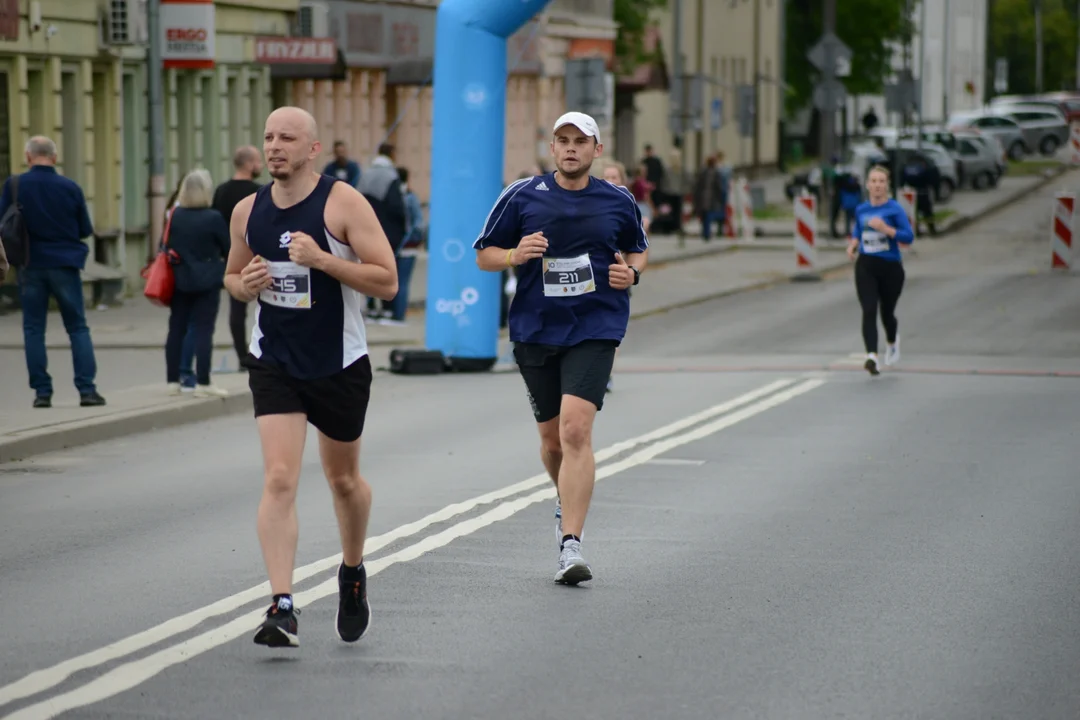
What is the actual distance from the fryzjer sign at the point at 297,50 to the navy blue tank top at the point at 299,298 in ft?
73.7

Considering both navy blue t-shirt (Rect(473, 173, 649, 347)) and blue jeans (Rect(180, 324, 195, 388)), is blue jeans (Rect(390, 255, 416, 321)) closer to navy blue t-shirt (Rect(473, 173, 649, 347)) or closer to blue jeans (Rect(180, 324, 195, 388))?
blue jeans (Rect(180, 324, 195, 388))

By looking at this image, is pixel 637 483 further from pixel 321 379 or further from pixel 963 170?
pixel 963 170

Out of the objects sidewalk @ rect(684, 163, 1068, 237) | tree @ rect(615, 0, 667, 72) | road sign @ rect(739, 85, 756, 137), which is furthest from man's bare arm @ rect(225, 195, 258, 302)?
tree @ rect(615, 0, 667, 72)

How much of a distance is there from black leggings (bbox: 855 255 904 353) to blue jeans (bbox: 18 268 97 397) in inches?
269

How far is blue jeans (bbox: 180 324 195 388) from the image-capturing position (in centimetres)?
1604

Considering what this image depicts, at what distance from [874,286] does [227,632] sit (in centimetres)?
1195

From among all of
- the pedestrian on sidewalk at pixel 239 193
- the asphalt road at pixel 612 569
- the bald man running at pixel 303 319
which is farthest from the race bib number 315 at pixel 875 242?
the bald man running at pixel 303 319

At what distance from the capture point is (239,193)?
17594 mm

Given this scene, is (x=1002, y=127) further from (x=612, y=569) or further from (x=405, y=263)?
(x=612, y=569)

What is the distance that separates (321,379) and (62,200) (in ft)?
25.3

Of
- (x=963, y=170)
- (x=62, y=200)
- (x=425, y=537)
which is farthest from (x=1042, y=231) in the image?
(x=425, y=537)

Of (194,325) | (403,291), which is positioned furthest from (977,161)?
(194,325)

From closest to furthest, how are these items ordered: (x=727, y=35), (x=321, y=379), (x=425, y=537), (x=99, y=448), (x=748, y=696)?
1. (x=748, y=696)
2. (x=321, y=379)
3. (x=425, y=537)
4. (x=99, y=448)
5. (x=727, y=35)

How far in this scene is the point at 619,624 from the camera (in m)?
7.84
